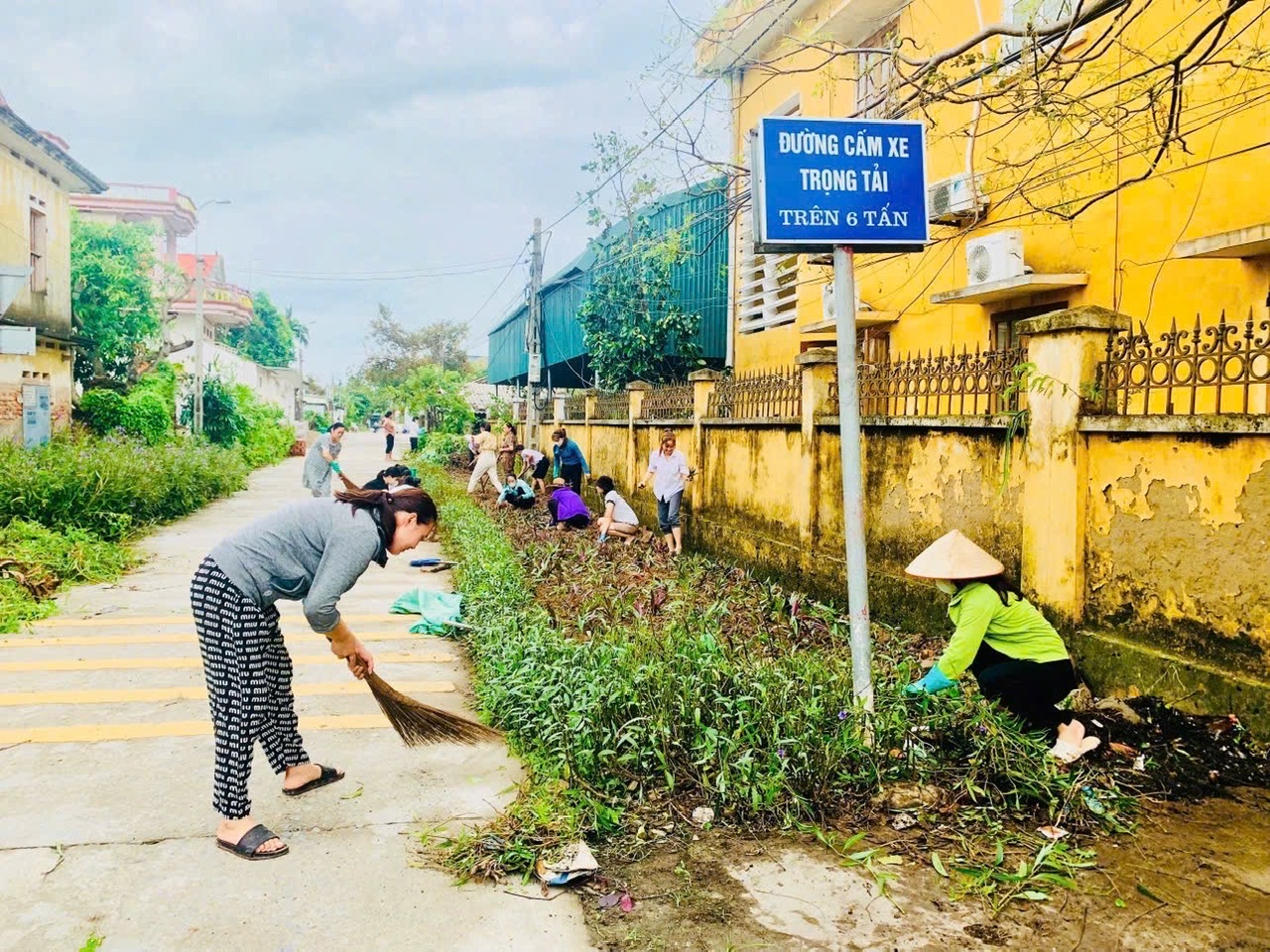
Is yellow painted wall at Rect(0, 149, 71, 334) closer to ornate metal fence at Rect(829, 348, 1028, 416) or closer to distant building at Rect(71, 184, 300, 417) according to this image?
ornate metal fence at Rect(829, 348, 1028, 416)

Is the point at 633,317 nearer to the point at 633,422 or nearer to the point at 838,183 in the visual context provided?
the point at 633,422

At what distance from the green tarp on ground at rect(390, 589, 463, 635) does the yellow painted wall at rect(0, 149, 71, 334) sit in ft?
39.5

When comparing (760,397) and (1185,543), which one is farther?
(760,397)

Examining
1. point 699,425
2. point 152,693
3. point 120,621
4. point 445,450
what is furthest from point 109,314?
point 152,693

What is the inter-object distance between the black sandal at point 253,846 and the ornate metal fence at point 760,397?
18.2 ft

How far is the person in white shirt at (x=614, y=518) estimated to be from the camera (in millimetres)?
10211

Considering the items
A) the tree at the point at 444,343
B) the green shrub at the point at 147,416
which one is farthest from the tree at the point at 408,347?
the green shrub at the point at 147,416

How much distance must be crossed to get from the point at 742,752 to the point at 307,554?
188cm

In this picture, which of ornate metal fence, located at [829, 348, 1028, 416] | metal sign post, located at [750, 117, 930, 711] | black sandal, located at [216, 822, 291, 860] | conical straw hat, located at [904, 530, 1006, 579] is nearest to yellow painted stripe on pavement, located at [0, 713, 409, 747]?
black sandal, located at [216, 822, 291, 860]

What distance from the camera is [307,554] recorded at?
341cm

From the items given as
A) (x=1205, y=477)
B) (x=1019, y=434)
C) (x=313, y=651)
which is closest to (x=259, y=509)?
(x=313, y=651)

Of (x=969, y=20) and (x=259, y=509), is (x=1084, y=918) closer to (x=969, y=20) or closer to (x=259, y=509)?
(x=969, y=20)

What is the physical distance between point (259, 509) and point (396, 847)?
1332 centimetres

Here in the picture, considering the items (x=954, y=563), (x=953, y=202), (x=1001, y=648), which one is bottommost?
(x=1001, y=648)
